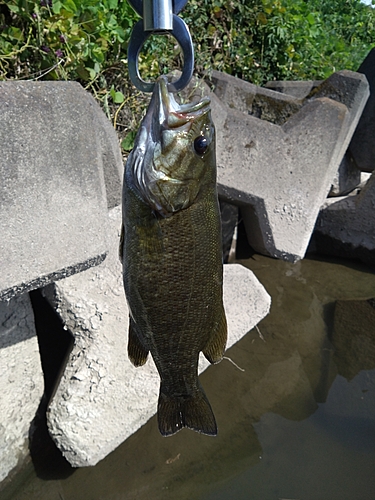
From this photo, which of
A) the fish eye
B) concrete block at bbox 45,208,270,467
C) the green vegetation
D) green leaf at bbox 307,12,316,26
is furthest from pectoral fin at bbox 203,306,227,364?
green leaf at bbox 307,12,316,26

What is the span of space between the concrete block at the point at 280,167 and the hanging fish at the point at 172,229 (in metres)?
2.84

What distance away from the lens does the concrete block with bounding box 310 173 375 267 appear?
17.2ft

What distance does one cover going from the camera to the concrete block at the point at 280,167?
4375mm

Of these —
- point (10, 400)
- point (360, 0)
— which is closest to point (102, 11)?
point (10, 400)

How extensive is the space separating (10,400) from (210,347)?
1.62m

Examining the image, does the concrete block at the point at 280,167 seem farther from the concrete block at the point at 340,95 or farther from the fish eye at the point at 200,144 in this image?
the fish eye at the point at 200,144

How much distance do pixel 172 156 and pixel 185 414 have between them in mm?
979

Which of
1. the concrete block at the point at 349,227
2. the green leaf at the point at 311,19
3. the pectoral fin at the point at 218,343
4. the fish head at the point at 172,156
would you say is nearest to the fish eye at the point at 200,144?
the fish head at the point at 172,156

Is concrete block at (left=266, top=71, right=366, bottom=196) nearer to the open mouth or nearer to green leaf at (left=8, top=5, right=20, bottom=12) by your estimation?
green leaf at (left=8, top=5, right=20, bottom=12)

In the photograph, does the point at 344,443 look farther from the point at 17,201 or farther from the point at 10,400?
the point at 17,201

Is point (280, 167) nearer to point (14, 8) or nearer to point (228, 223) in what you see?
point (228, 223)

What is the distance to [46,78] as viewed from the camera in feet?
11.5

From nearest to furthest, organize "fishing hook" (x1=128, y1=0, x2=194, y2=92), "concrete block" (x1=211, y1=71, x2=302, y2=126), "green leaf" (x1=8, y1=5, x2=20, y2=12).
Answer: "fishing hook" (x1=128, y1=0, x2=194, y2=92) < "green leaf" (x1=8, y1=5, x2=20, y2=12) < "concrete block" (x1=211, y1=71, x2=302, y2=126)

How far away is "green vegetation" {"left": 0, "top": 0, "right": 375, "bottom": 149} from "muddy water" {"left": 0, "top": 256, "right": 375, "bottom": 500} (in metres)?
2.18
